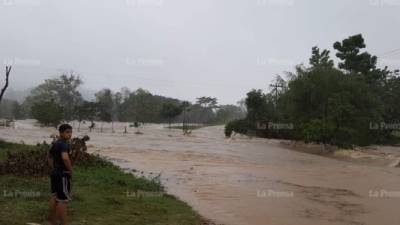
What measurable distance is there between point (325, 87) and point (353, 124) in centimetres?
430

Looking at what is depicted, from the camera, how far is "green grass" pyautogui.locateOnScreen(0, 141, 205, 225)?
366 inches

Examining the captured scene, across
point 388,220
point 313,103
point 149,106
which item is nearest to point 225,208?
point 388,220

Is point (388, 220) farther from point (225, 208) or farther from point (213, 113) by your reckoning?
point (213, 113)

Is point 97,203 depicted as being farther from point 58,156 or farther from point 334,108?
point 334,108

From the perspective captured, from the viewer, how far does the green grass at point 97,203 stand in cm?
929

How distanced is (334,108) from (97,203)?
33.0 meters

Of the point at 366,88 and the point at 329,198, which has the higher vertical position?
the point at 366,88

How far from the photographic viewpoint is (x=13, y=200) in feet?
33.2

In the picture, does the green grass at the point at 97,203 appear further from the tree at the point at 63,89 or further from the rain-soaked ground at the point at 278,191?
the tree at the point at 63,89

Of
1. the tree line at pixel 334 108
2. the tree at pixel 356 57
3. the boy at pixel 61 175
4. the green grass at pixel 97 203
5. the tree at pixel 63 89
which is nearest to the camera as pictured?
the boy at pixel 61 175

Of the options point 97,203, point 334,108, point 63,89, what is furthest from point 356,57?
point 63,89

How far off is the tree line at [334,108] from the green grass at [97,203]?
1155 inches

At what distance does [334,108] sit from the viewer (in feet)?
135

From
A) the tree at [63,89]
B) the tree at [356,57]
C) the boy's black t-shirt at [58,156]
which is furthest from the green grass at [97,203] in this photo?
the tree at [63,89]
